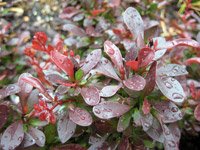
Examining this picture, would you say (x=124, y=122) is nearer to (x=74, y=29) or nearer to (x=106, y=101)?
(x=106, y=101)

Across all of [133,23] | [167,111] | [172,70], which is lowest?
[167,111]

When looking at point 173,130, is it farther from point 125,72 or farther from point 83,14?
point 83,14

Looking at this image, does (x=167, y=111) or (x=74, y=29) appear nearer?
(x=167, y=111)

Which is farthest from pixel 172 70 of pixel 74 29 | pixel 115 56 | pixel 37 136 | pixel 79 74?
pixel 74 29

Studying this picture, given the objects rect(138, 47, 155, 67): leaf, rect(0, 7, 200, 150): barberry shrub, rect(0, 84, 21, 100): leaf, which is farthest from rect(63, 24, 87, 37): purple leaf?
rect(138, 47, 155, 67): leaf

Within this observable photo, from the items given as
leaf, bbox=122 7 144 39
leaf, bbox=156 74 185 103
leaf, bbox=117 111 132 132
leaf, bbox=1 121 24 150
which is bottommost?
leaf, bbox=117 111 132 132

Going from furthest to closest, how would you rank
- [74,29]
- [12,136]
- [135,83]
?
[74,29], [12,136], [135,83]

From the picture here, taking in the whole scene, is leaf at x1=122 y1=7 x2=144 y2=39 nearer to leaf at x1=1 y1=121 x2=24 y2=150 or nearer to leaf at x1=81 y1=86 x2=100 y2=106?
leaf at x1=81 y1=86 x2=100 y2=106
